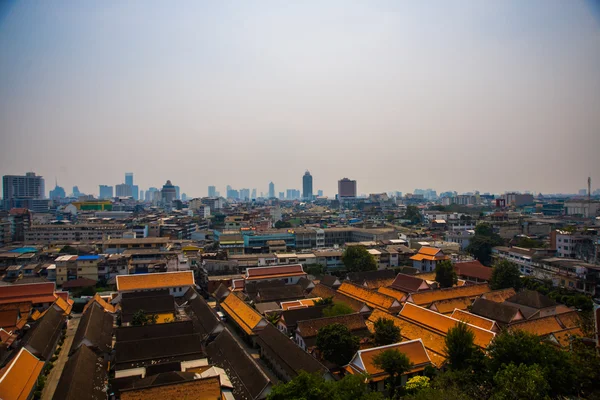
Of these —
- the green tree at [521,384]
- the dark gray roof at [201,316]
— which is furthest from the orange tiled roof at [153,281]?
the green tree at [521,384]

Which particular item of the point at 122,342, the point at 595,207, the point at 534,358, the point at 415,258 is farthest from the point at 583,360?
the point at 595,207

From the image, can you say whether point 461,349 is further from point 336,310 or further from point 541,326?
point 336,310

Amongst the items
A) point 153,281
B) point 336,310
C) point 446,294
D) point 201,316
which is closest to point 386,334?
point 336,310

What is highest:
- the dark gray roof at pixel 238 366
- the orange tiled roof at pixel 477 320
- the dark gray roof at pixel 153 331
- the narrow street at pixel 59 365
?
the orange tiled roof at pixel 477 320

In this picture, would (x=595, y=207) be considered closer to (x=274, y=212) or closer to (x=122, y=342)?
(x=274, y=212)

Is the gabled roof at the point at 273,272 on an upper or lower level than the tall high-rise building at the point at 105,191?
lower

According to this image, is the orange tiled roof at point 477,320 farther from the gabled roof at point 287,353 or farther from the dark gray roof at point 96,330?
the dark gray roof at point 96,330

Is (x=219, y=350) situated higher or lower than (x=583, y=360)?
lower
